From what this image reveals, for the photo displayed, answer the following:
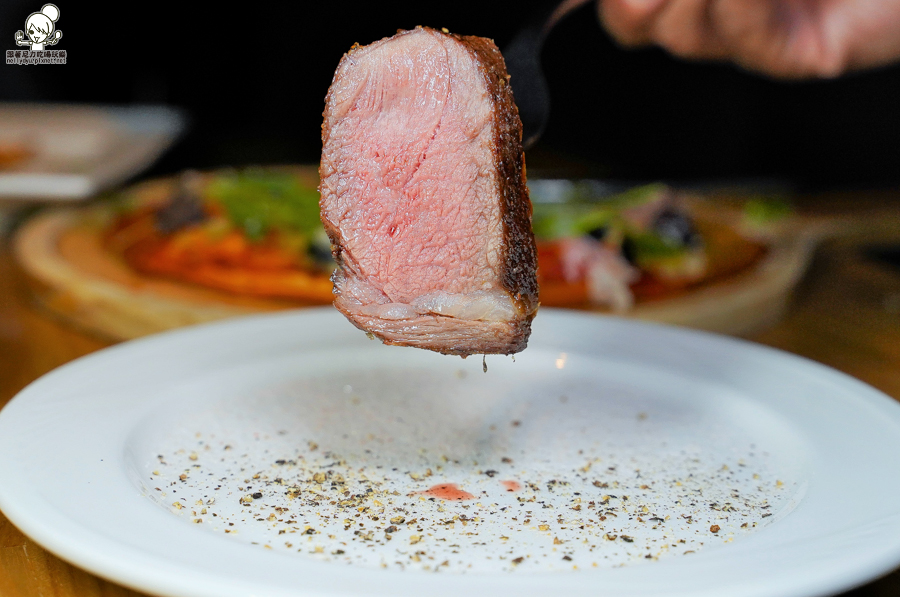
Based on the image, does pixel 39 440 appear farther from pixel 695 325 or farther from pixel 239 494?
pixel 695 325

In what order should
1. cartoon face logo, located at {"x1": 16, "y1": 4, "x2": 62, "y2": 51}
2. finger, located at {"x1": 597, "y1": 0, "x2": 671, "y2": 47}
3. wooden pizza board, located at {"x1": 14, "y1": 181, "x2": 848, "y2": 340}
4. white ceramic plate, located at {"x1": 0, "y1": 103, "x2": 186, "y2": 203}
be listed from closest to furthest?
1. finger, located at {"x1": 597, "y1": 0, "x2": 671, "y2": 47}
2. wooden pizza board, located at {"x1": 14, "y1": 181, "x2": 848, "y2": 340}
3. white ceramic plate, located at {"x1": 0, "y1": 103, "x2": 186, "y2": 203}
4. cartoon face logo, located at {"x1": 16, "y1": 4, "x2": 62, "y2": 51}

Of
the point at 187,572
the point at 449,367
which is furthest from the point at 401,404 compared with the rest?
the point at 187,572

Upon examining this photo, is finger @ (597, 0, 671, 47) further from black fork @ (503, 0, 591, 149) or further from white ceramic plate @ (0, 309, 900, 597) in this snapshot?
white ceramic plate @ (0, 309, 900, 597)

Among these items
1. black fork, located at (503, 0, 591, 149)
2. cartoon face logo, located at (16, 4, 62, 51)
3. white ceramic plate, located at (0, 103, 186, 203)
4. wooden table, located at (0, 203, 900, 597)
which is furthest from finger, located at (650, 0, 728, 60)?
cartoon face logo, located at (16, 4, 62, 51)

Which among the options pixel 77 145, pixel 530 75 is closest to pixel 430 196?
pixel 530 75

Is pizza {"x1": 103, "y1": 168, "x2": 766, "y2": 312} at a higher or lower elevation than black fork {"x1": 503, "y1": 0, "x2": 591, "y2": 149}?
lower

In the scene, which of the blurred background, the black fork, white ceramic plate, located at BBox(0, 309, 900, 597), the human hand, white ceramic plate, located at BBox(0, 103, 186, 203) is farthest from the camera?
the blurred background

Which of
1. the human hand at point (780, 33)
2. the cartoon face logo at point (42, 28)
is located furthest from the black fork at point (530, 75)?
the cartoon face logo at point (42, 28)
